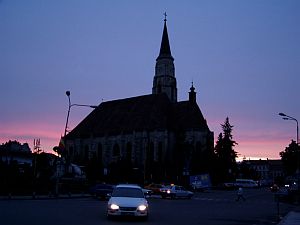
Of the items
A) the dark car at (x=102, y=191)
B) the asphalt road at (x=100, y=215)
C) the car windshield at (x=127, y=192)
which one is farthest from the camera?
the dark car at (x=102, y=191)

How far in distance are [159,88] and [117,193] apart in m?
82.7

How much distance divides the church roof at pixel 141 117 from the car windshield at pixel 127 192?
64.9 m

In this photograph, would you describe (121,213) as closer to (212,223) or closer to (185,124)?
(212,223)

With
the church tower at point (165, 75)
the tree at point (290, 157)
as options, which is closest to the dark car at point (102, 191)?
the tree at point (290, 157)

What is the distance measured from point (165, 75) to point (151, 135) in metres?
20.5

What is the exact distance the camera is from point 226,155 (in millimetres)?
100000

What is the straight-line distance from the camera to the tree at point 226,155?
8861cm

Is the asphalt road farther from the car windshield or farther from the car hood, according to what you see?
the car windshield

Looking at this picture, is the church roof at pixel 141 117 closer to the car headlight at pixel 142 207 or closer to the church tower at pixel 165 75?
the church tower at pixel 165 75

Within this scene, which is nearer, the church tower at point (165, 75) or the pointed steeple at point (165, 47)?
the church tower at point (165, 75)


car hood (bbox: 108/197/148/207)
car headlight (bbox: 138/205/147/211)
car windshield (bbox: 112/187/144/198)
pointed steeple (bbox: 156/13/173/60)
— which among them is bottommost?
car headlight (bbox: 138/205/147/211)

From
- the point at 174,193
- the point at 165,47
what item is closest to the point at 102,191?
the point at 174,193

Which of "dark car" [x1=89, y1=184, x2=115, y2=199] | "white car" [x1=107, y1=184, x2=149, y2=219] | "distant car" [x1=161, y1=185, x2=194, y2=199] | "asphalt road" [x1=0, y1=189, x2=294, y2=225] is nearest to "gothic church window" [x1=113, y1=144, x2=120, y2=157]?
"distant car" [x1=161, y1=185, x2=194, y2=199]

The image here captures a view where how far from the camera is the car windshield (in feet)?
61.4
